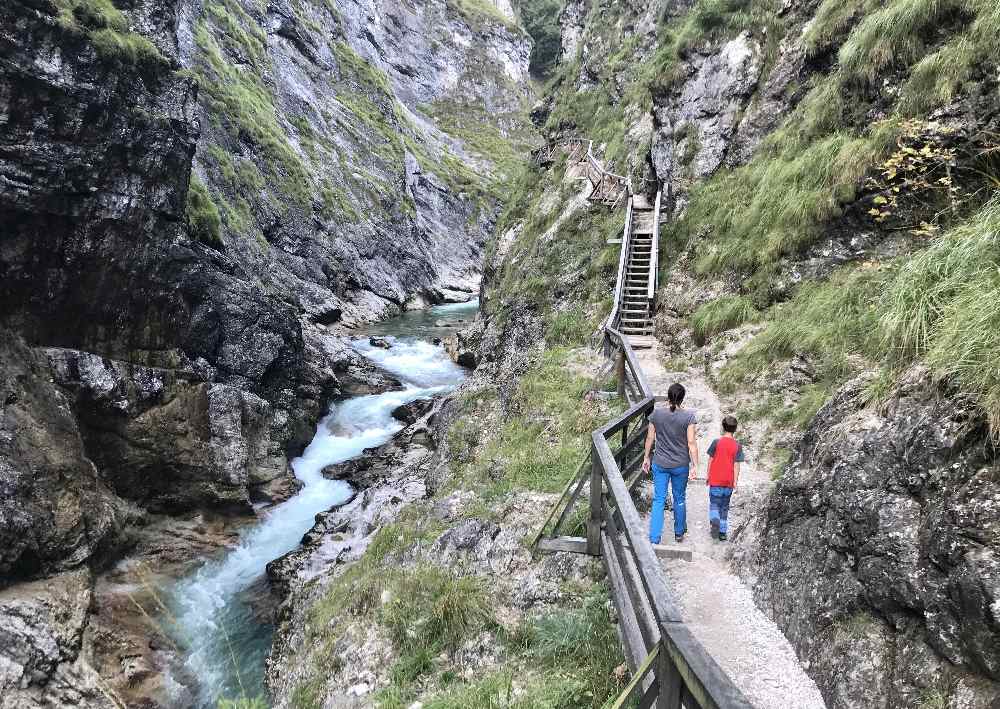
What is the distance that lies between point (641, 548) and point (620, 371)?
7539 mm

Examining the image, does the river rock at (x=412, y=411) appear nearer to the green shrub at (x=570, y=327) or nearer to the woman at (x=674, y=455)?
the green shrub at (x=570, y=327)

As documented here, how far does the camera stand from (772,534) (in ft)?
18.0

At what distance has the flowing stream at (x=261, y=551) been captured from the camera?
11250 mm

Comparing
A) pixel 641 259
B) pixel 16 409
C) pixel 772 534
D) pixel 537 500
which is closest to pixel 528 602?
pixel 537 500

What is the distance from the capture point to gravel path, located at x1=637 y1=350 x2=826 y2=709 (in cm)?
418

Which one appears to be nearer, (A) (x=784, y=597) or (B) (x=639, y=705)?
(B) (x=639, y=705)

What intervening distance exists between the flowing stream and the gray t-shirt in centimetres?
438

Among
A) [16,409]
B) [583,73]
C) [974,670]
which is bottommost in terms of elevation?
[16,409]

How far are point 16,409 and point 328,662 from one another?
33.0 ft

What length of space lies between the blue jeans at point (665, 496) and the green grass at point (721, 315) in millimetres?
5368

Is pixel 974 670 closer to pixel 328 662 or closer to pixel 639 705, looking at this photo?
pixel 639 705

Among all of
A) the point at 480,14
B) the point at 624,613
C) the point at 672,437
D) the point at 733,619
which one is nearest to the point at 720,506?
the point at 672,437

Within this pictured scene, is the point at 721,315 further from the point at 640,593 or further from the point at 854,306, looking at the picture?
the point at 640,593

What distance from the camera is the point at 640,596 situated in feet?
13.1
